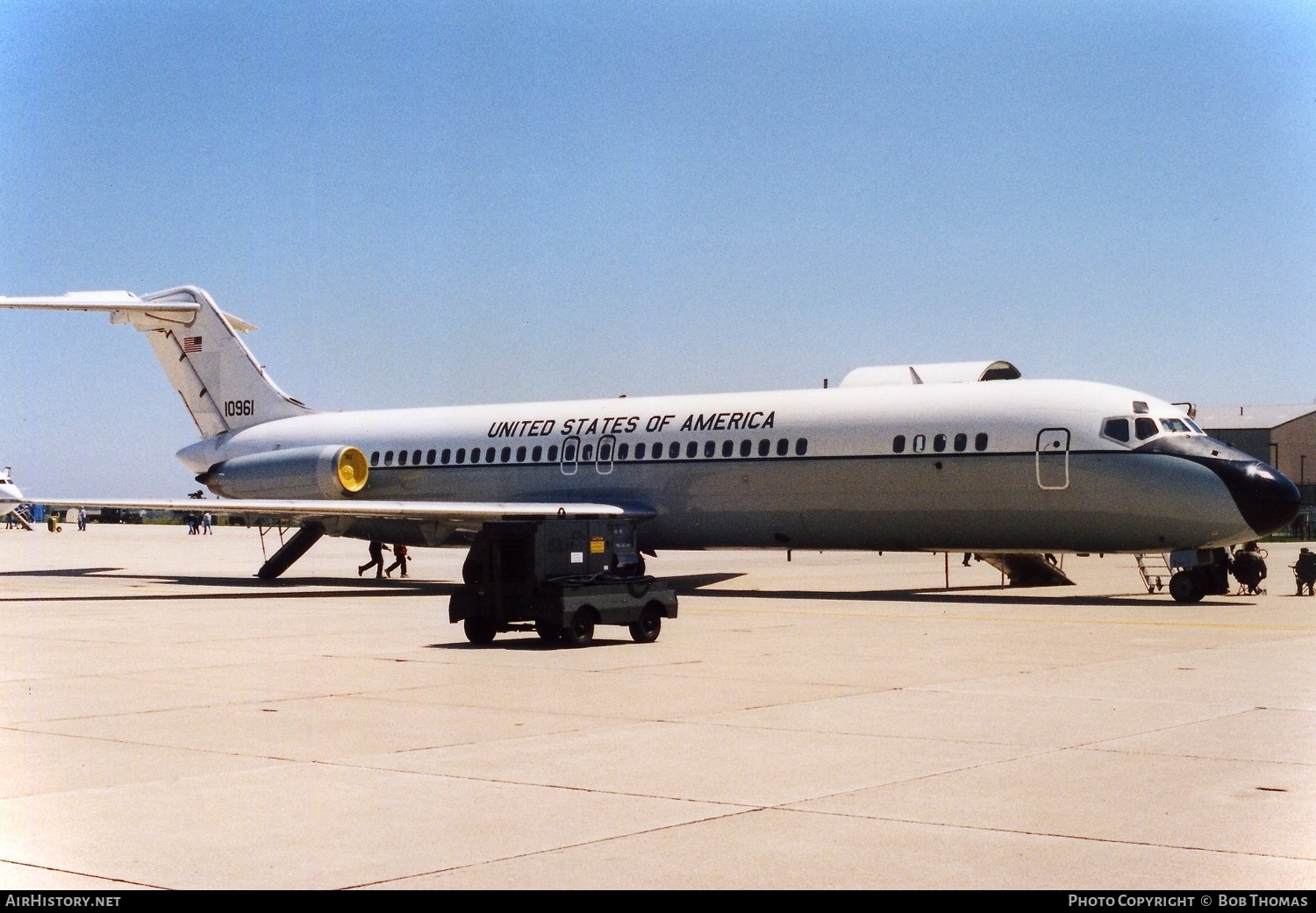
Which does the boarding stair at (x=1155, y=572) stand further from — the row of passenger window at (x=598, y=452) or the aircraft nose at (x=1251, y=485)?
the row of passenger window at (x=598, y=452)

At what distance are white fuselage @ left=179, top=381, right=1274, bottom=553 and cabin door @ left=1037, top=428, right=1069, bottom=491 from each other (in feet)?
0.08

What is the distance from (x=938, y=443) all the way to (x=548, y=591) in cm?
1046

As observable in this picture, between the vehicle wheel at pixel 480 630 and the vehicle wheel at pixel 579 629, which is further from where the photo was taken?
the vehicle wheel at pixel 480 630

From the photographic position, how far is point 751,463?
93.3 feet

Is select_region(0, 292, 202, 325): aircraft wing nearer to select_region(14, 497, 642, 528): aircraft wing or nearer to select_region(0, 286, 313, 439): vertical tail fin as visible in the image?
select_region(0, 286, 313, 439): vertical tail fin

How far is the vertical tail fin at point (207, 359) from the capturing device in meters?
37.6

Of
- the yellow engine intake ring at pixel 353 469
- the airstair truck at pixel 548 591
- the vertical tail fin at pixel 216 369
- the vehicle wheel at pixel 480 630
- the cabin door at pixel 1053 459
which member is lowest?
the vehicle wheel at pixel 480 630

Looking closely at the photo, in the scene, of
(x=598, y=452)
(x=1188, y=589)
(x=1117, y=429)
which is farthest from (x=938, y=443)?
(x=598, y=452)

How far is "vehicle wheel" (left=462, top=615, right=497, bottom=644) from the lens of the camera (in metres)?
18.4

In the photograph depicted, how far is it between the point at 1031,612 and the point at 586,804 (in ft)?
54.2

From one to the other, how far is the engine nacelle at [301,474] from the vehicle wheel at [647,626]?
657 inches

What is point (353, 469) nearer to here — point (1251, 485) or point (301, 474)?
point (301, 474)

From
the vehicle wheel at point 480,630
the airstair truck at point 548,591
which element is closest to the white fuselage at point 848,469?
the airstair truck at point 548,591
